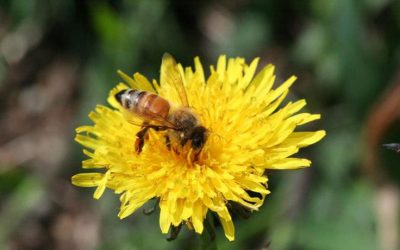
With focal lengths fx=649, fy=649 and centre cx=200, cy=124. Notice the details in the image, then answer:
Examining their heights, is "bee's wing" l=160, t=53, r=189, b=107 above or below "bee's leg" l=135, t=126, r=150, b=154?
above

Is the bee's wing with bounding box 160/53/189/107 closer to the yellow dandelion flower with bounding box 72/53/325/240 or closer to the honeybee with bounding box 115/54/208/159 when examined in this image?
the yellow dandelion flower with bounding box 72/53/325/240

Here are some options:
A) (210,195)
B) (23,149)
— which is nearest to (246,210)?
(210,195)

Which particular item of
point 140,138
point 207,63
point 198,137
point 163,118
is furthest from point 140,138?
point 207,63

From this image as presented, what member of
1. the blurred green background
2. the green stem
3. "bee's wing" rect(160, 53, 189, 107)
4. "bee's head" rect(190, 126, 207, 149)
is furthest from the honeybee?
the blurred green background

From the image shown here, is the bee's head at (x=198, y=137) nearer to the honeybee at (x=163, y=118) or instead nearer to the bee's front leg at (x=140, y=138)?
the honeybee at (x=163, y=118)

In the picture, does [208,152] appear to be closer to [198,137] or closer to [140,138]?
[198,137]

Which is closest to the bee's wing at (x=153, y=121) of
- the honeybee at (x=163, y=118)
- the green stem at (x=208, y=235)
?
the honeybee at (x=163, y=118)

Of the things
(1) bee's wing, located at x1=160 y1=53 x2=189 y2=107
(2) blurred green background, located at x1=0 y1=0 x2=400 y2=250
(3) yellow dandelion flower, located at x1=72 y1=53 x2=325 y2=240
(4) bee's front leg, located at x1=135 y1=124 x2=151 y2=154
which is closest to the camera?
(3) yellow dandelion flower, located at x1=72 y1=53 x2=325 y2=240
